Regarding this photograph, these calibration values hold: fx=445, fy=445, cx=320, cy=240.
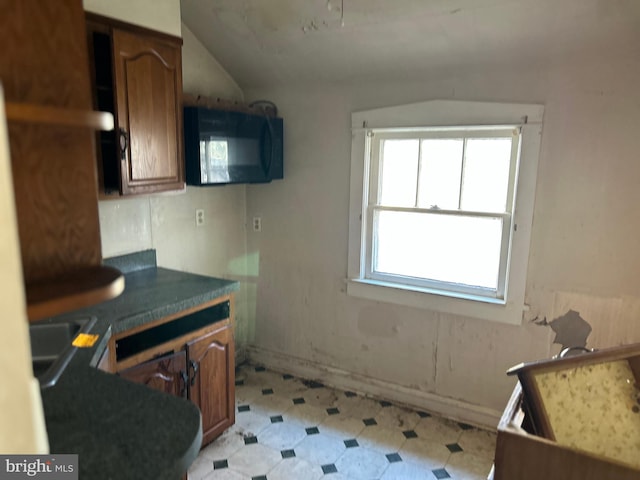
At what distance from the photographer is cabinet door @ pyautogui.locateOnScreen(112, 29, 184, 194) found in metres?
2.12

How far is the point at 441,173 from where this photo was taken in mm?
2766

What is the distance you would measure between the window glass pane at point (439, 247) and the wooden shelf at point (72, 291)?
2.20 metres

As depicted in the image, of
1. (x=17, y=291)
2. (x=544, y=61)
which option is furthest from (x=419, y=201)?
(x=17, y=291)

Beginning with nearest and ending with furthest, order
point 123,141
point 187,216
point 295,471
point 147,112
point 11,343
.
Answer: point 11,343, point 123,141, point 147,112, point 295,471, point 187,216

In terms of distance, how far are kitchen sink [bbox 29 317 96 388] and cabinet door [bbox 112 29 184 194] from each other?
2.23 ft

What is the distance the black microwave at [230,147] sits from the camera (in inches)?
101

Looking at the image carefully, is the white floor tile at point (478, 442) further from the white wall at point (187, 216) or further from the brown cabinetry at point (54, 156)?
the brown cabinetry at point (54, 156)

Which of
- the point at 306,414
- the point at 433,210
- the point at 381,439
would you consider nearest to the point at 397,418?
the point at 381,439

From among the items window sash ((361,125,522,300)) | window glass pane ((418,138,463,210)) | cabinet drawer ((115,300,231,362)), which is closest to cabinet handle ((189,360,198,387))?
cabinet drawer ((115,300,231,362))

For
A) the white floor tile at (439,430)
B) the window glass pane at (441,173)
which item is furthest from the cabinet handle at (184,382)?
the window glass pane at (441,173)

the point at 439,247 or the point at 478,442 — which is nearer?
the point at 478,442

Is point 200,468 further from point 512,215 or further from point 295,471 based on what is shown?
point 512,215

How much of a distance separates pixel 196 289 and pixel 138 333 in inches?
16.2

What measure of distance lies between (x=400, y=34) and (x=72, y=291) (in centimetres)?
216
